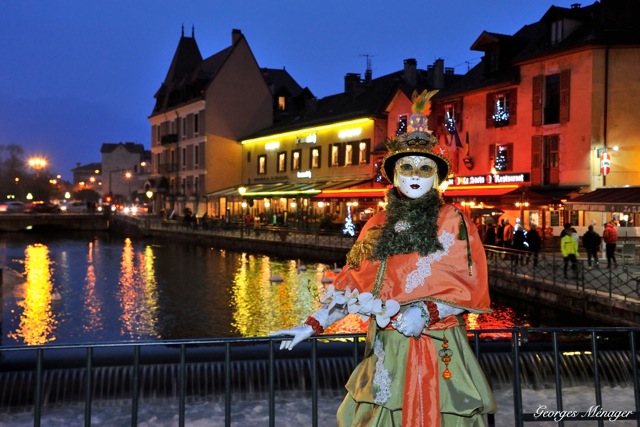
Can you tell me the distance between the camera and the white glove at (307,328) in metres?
4.25

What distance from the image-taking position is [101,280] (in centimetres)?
2623

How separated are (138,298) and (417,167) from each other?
18846 millimetres

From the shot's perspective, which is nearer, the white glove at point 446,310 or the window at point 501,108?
the white glove at point 446,310

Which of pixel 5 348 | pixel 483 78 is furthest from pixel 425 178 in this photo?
pixel 483 78

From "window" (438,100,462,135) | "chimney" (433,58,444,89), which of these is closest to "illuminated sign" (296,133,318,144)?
"chimney" (433,58,444,89)

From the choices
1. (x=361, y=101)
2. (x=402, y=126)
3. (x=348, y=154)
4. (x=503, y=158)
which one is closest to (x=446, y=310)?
(x=402, y=126)

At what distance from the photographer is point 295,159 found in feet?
161

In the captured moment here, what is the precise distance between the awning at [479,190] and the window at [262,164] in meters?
24.7

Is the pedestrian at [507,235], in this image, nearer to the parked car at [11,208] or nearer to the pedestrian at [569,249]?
the pedestrian at [569,249]

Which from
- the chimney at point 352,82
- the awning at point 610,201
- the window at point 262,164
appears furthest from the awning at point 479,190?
the window at point 262,164

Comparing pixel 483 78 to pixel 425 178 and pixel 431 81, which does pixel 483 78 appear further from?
pixel 425 178

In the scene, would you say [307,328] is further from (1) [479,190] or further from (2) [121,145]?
(2) [121,145]

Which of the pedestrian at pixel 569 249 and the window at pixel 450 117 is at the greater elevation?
the window at pixel 450 117

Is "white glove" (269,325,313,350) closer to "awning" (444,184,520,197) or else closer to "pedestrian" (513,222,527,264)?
"pedestrian" (513,222,527,264)
